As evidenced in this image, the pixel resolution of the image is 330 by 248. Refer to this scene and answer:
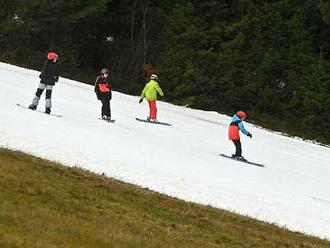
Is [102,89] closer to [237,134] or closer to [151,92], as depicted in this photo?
[151,92]

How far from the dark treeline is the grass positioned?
31.3 meters

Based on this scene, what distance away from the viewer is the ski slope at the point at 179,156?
1546cm

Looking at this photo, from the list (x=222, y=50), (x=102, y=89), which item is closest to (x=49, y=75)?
(x=102, y=89)

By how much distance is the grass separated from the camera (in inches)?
356

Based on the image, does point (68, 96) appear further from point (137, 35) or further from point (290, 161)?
point (137, 35)

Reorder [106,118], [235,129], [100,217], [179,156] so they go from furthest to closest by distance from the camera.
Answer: [106,118] → [235,129] → [179,156] → [100,217]

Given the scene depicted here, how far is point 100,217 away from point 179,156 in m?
10.0

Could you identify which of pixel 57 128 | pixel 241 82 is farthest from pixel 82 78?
pixel 57 128

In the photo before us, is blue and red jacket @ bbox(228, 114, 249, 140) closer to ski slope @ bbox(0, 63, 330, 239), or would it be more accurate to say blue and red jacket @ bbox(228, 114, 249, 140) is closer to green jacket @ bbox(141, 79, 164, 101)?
ski slope @ bbox(0, 63, 330, 239)

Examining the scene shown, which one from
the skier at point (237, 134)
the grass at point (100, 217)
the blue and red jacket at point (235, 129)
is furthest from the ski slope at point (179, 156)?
the grass at point (100, 217)

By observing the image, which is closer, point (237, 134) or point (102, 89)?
point (237, 134)

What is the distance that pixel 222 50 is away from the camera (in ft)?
154

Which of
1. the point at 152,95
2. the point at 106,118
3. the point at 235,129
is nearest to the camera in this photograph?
the point at 235,129

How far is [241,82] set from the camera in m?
47.0
